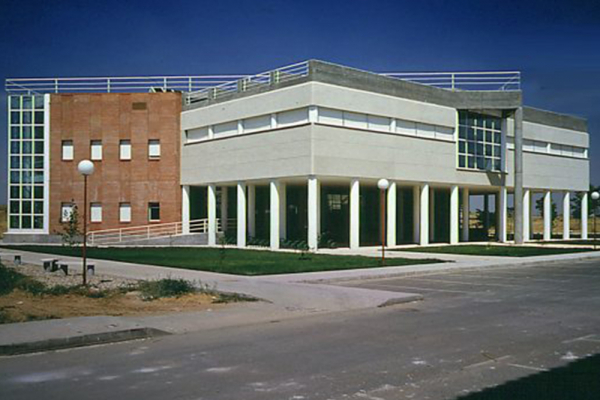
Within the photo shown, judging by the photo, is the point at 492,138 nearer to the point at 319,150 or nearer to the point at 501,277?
the point at 319,150

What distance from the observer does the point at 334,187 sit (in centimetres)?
4469

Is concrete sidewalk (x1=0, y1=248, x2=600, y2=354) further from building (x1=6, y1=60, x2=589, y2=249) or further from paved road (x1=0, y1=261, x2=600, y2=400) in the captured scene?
building (x1=6, y1=60, x2=589, y2=249)

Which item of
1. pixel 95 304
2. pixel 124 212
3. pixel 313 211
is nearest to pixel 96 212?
pixel 124 212

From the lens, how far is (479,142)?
151 ft

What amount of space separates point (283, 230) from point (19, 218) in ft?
64.8

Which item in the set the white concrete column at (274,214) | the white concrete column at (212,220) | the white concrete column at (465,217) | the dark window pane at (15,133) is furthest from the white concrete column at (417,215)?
the dark window pane at (15,133)

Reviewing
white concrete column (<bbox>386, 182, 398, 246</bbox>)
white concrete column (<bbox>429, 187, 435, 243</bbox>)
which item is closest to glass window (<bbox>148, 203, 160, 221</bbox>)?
white concrete column (<bbox>386, 182, 398, 246</bbox>)

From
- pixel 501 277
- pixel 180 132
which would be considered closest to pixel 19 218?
pixel 180 132

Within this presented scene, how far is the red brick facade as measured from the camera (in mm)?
45875

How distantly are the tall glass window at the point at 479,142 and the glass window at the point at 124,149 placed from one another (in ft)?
73.5

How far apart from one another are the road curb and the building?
27979 mm

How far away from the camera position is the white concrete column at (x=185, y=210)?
4588 centimetres

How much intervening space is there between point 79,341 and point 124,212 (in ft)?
123

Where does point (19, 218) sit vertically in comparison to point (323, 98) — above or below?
below
